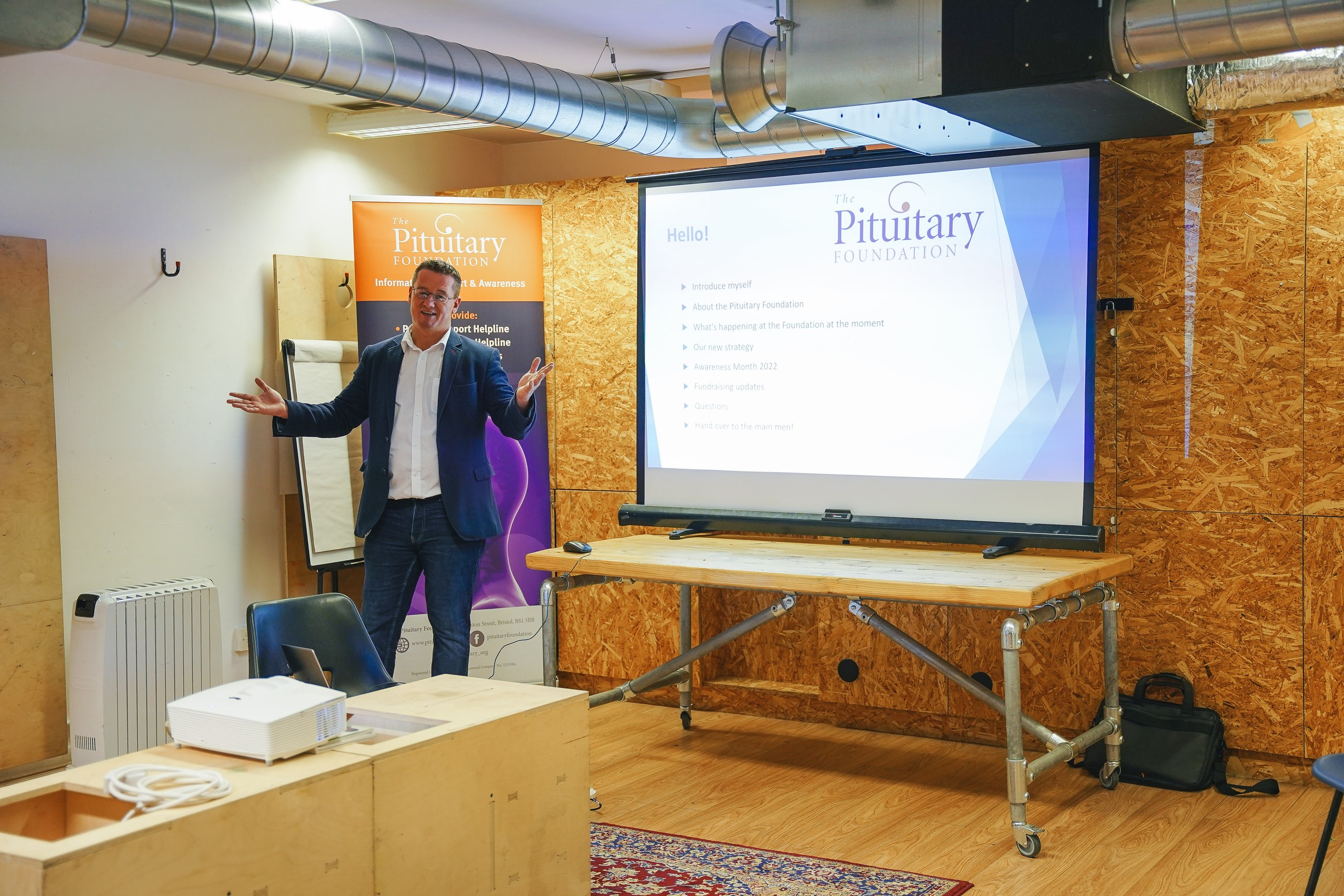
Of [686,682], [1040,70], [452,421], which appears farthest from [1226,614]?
[452,421]

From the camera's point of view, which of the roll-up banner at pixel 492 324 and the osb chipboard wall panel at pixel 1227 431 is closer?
the osb chipboard wall panel at pixel 1227 431

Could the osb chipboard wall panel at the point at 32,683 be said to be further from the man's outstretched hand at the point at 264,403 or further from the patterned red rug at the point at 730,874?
the patterned red rug at the point at 730,874

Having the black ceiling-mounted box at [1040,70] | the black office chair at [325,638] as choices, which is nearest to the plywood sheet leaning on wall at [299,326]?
the black office chair at [325,638]

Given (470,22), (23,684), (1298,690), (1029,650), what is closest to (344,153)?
(470,22)

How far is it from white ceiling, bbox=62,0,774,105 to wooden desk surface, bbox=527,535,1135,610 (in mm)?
1964

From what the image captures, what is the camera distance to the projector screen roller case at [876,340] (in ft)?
13.1

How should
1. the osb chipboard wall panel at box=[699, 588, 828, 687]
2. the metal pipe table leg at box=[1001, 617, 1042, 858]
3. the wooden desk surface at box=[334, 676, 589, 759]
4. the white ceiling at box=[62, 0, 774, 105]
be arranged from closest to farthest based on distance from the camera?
the wooden desk surface at box=[334, 676, 589, 759] → the metal pipe table leg at box=[1001, 617, 1042, 858] → the white ceiling at box=[62, 0, 774, 105] → the osb chipboard wall panel at box=[699, 588, 828, 687]

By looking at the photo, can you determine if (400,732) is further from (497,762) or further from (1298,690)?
(1298,690)

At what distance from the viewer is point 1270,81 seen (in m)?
3.64

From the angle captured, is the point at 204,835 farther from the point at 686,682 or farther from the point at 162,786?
the point at 686,682

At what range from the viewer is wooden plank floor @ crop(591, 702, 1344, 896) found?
11.1 feet

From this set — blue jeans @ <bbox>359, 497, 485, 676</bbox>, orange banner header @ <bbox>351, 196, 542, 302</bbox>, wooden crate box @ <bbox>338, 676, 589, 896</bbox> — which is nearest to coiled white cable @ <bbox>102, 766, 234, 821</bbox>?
wooden crate box @ <bbox>338, 676, 589, 896</bbox>

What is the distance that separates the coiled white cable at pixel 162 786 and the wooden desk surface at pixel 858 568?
2.00 m

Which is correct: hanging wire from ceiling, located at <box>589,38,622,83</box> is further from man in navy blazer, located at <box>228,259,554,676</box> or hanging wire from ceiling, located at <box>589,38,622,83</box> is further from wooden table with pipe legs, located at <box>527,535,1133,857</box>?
wooden table with pipe legs, located at <box>527,535,1133,857</box>
